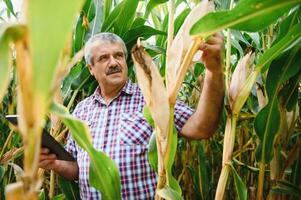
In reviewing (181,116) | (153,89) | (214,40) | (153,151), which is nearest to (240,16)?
(214,40)

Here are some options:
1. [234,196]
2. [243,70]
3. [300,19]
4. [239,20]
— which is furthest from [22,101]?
[234,196]

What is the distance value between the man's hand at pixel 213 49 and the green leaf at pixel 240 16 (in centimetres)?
6

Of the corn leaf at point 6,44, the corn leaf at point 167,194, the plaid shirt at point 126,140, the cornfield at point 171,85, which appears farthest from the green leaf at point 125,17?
the corn leaf at point 6,44

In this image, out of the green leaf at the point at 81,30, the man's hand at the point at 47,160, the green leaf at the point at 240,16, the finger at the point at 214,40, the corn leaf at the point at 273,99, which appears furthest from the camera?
the green leaf at the point at 81,30

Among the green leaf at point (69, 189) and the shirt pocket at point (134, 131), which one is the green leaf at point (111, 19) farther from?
the green leaf at point (69, 189)

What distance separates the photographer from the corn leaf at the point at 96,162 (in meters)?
0.49

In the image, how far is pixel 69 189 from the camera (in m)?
1.41

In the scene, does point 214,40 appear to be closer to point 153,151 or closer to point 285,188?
point 153,151

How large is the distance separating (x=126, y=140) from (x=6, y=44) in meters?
0.94

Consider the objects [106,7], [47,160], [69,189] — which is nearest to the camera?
[47,160]

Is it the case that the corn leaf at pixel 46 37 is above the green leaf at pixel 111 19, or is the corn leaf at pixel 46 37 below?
below

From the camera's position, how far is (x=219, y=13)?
628mm

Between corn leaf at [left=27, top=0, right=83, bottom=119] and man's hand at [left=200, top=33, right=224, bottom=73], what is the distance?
0.47m

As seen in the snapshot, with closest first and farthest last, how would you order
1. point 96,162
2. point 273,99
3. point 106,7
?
point 96,162, point 273,99, point 106,7
